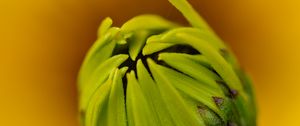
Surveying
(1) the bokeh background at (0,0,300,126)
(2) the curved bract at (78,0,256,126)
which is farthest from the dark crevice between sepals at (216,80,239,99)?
(1) the bokeh background at (0,0,300,126)

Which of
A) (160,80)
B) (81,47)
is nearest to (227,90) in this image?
(160,80)

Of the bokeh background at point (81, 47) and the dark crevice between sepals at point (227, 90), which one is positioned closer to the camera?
the dark crevice between sepals at point (227, 90)

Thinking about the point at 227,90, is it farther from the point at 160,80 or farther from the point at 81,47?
the point at 81,47

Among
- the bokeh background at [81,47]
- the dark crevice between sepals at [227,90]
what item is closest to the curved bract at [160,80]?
the dark crevice between sepals at [227,90]

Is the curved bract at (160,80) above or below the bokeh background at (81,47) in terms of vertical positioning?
below

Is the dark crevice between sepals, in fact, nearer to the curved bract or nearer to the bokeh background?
the curved bract

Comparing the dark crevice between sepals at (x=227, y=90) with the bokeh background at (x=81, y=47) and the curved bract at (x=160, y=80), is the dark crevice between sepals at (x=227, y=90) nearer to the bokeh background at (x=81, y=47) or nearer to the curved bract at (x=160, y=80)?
the curved bract at (x=160, y=80)

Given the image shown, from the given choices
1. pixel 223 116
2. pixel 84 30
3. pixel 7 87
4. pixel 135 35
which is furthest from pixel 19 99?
pixel 223 116
